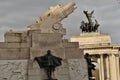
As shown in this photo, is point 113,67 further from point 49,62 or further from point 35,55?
point 49,62

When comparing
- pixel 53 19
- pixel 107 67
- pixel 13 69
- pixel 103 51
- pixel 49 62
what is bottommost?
pixel 107 67

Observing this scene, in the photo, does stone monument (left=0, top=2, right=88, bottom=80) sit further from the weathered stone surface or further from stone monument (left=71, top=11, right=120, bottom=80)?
stone monument (left=71, top=11, right=120, bottom=80)

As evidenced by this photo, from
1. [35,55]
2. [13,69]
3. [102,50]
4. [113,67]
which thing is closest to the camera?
[13,69]

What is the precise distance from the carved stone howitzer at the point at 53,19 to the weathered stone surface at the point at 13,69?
7.41 ft

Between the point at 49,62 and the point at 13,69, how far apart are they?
1.42m

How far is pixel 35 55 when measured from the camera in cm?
1616

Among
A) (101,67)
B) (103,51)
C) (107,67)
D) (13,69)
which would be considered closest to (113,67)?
(107,67)

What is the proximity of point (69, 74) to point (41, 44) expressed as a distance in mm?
1597

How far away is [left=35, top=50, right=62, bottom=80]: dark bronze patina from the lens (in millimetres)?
15758

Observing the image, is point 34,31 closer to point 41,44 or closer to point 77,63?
point 41,44

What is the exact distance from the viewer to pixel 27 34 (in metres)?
17.3

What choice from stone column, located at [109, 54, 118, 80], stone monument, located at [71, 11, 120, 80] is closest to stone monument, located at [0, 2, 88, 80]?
stone monument, located at [71, 11, 120, 80]

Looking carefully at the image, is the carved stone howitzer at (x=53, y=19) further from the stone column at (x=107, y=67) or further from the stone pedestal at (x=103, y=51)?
the stone column at (x=107, y=67)

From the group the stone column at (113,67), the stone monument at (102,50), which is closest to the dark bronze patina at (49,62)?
the stone monument at (102,50)
